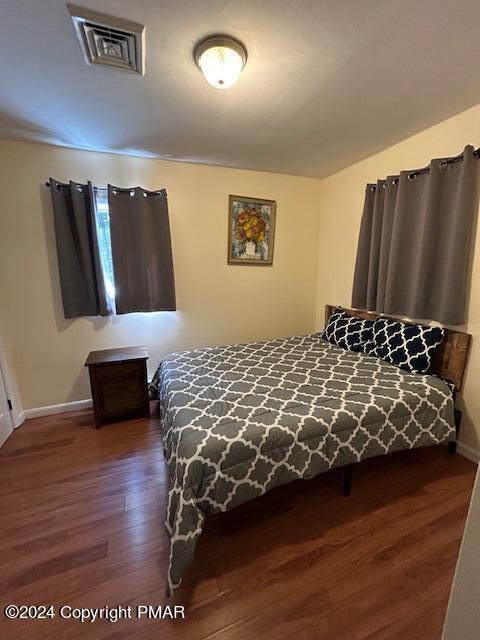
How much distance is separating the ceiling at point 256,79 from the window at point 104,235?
1.36 ft

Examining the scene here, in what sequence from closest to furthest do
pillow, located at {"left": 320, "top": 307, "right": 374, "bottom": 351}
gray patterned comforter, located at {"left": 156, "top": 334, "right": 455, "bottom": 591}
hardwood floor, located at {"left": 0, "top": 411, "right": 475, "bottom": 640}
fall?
hardwood floor, located at {"left": 0, "top": 411, "right": 475, "bottom": 640} < gray patterned comforter, located at {"left": 156, "top": 334, "right": 455, "bottom": 591} < pillow, located at {"left": 320, "top": 307, "right": 374, "bottom": 351}

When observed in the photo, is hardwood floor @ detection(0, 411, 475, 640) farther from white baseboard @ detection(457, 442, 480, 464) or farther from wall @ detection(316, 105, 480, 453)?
wall @ detection(316, 105, 480, 453)

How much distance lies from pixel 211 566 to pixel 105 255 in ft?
8.06

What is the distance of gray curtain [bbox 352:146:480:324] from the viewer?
1836 millimetres

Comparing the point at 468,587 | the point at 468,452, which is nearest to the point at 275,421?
the point at 468,587

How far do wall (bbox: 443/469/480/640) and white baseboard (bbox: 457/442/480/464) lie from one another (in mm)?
1738

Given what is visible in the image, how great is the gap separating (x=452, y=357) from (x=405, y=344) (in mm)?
315

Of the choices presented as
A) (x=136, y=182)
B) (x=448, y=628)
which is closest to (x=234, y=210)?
(x=136, y=182)

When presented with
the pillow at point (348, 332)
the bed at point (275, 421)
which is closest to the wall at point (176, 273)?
the pillow at point (348, 332)

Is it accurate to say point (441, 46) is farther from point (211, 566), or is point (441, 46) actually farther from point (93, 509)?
point (93, 509)

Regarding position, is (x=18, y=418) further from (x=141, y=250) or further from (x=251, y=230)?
(x=251, y=230)

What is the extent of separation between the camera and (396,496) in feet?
5.30

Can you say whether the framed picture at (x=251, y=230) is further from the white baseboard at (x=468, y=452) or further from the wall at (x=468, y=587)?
the wall at (x=468, y=587)

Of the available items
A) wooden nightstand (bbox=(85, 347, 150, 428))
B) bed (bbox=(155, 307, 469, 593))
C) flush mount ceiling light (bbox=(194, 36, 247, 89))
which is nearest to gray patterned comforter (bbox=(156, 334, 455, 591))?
bed (bbox=(155, 307, 469, 593))
